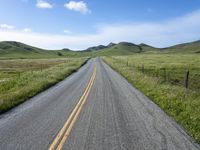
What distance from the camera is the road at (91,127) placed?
5.95 metres

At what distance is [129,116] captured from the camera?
28.7 feet

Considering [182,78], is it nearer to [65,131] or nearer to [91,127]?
[91,127]

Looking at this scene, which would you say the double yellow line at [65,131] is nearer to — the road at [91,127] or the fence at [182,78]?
the road at [91,127]

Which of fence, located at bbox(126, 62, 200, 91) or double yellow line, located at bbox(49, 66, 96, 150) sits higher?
double yellow line, located at bbox(49, 66, 96, 150)

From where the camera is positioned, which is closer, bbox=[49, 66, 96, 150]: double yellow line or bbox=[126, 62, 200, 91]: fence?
bbox=[49, 66, 96, 150]: double yellow line

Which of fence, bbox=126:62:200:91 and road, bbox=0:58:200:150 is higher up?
road, bbox=0:58:200:150

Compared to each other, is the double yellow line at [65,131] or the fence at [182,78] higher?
the double yellow line at [65,131]

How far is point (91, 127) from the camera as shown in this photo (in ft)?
24.2

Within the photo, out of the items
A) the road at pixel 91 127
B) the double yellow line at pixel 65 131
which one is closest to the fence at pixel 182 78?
the road at pixel 91 127

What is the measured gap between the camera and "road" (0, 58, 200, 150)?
5949 mm

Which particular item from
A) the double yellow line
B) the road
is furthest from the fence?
the double yellow line

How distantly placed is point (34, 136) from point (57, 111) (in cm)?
304

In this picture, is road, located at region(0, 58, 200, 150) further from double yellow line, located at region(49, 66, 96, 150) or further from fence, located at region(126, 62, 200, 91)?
fence, located at region(126, 62, 200, 91)

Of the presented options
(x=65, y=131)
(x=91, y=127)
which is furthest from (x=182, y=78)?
(x=65, y=131)
